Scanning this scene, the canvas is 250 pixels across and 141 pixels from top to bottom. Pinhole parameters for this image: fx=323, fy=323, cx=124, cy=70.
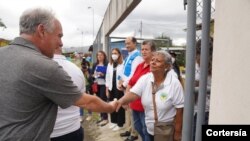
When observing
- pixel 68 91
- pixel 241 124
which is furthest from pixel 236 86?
pixel 68 91

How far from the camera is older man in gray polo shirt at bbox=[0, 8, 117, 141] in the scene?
6.78ft

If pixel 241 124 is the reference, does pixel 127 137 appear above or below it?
below

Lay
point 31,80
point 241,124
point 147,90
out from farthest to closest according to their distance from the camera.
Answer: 1. point 147,90
2. point 31,80
3. point 241,124

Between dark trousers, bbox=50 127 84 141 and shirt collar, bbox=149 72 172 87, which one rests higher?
shirt collar, bbox=149 72 172 87

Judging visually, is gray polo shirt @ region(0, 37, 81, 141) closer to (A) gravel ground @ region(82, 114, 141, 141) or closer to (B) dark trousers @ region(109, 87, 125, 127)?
(A) gravel ground @ region(82, 114, 141, 141)

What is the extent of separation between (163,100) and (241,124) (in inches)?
73.0

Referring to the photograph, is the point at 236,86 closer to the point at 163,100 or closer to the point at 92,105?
the point at 92,105

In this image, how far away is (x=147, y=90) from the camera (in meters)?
3.72

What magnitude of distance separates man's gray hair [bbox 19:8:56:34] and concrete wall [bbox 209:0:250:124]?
1120mm

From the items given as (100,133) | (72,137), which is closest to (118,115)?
(100,133)

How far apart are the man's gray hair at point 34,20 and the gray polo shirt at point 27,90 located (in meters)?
0.12

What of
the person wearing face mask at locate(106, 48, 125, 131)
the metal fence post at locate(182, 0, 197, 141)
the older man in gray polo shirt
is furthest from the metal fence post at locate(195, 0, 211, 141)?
the person wearing face mask at locate(106, 48, 125, 131)

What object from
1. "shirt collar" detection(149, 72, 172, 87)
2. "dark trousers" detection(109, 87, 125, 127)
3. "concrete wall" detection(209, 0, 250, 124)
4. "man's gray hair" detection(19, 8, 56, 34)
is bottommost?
"dark trousers" detection(109, 87, 125, 127)

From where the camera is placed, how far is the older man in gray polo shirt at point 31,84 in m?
2.07
